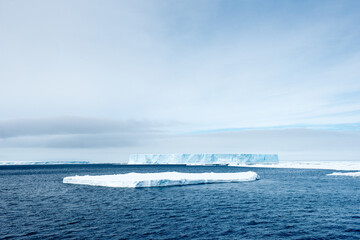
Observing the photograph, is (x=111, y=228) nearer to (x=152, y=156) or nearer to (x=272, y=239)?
(x=272, y=239)

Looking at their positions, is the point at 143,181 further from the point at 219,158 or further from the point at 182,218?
the point at 219,158

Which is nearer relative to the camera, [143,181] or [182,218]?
[182,218]

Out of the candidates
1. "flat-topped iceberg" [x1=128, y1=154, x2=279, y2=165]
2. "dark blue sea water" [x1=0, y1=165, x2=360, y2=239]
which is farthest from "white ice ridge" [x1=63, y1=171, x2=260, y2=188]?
"flat-topped iceberg" [x1=128, y1=154, x2=279, y2=165]

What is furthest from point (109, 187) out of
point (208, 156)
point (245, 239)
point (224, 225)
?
point (208, 156)

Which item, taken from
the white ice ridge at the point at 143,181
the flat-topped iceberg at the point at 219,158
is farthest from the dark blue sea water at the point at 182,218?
the flat-topped iceberg at the point at 219,158

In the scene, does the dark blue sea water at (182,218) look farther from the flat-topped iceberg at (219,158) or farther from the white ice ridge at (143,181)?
the flat-topped iceberg at (219,158)

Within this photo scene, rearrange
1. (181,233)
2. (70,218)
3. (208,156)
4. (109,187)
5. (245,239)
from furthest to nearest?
(208,156), (109,187), (70,218), (181,233), (245,239)

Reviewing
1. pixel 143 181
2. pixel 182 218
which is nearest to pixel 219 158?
pixel 143 181

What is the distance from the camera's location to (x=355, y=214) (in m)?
18.0

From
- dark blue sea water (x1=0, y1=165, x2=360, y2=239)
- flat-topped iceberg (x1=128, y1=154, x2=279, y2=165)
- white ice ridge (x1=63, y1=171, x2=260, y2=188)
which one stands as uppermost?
flat-topped iceberg (x1=128, y1=154, x2=279, y2=165)

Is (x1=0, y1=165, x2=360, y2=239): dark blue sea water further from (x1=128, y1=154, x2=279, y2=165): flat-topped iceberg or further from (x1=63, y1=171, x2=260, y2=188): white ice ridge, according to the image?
(x1=128, y1=154, x2=279, y2=165): flat-topped iceberg

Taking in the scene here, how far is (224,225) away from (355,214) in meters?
10.3

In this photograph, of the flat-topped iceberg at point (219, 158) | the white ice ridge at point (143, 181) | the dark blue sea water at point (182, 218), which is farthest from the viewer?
the flat-topped iceberg at point (219, 158)

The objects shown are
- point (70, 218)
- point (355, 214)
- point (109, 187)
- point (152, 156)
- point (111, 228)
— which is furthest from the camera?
point (152, 156)
